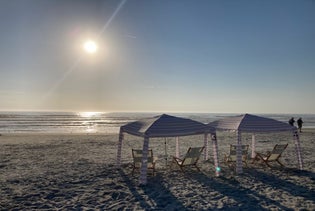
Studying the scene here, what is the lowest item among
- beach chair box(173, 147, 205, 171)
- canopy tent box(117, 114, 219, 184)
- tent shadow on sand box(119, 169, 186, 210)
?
tent shadow on sand box(119, 169, 186, 210)

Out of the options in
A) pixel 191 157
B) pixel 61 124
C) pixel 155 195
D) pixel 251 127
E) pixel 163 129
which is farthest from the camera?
pixel 61 124

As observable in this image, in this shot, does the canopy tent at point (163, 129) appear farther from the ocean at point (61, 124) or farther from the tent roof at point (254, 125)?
the ocean at point (61, 124)

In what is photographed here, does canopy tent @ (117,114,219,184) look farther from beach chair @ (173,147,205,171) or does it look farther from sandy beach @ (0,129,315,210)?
sandy beach @ (0,129,315,210)

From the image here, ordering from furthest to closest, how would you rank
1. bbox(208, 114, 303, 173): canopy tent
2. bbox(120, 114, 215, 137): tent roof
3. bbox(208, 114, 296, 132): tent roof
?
bbox(208, 114, 296, 132): tent roof → bbox(208, 114, 303, 173): canopy tent → bbox(120, 114, 215, 137): tent roof

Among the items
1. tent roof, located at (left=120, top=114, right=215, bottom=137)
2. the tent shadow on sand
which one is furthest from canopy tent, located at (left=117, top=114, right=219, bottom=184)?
the tent shadow on sand

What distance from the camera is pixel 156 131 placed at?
872 cm

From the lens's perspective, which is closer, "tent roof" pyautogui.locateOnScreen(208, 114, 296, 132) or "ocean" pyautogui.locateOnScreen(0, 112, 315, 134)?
"tent roof" pyautogui.locateOnScreen(208, 114, 296, 132)

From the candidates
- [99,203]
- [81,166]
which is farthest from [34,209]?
[81,166]

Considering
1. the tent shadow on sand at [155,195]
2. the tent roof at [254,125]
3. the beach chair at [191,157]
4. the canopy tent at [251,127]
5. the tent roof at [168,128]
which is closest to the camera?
the tent shadow on sand at [155,195]

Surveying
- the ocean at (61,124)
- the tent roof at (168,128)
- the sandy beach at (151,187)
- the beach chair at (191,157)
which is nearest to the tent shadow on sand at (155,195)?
the sandy beach at (151,187)

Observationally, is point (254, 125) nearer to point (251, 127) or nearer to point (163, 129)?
point (251, 127)

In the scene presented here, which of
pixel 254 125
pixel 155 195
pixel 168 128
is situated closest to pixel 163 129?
pixel 168 128

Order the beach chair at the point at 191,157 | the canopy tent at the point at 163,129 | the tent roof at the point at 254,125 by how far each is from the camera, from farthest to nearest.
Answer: the tent roof at the point at 254,125 → the beach chair at the point at 191,157 → the canopy tent at the point at 163,129

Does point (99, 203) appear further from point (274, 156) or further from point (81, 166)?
point (274, 156)
